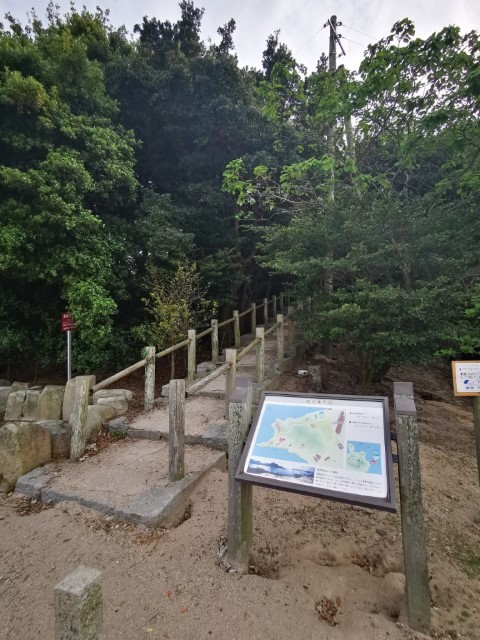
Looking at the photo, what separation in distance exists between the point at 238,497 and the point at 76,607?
50.8 inches

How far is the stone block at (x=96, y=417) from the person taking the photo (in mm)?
4221

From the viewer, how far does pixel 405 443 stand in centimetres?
176

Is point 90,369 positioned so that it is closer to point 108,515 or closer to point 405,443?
point 108,515

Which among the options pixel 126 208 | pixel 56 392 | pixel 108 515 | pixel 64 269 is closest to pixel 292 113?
pixel 126 208

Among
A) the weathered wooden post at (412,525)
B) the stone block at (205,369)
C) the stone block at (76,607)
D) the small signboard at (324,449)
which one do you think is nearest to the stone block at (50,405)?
the stone block at (205,369)

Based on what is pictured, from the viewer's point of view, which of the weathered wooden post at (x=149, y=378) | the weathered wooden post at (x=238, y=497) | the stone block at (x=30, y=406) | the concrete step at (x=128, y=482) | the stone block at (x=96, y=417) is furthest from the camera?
the stone block at (x=30, y=406)

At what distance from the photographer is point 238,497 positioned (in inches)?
82.4

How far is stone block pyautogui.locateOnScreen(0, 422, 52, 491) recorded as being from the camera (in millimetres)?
3275

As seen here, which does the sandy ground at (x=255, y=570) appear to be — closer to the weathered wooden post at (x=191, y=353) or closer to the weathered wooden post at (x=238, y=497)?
the weathered wooden post at (x=238, y=497)

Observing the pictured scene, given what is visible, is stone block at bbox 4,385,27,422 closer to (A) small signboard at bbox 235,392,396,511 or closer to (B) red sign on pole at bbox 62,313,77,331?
(B) red sign on pole at bbox 62,313,77,331

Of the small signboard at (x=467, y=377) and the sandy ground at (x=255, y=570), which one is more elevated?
the small signboard at (x=467, y=377)

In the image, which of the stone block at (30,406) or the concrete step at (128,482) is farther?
the stone block at (30,406)

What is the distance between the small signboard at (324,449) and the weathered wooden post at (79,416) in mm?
2580

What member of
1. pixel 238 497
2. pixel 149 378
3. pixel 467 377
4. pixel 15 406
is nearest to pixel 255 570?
pixel 238 497
